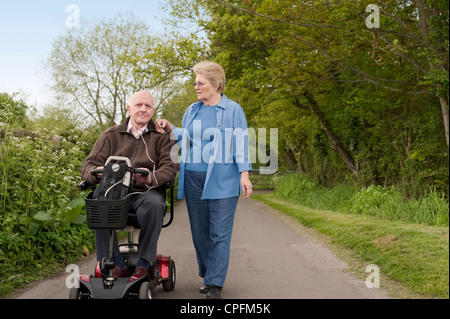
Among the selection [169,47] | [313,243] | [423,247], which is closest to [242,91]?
[169,47]

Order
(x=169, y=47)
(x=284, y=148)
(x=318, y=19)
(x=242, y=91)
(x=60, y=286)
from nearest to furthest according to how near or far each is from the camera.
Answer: (x=60, y=286), (x=318, y=19), (x=242, y=91), (x=169, y=47), (x=284, y=148)

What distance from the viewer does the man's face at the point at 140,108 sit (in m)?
4.73

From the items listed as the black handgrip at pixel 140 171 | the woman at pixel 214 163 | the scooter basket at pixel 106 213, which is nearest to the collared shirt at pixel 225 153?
the woman at pixel 214 163

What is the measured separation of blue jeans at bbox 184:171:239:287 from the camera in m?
4.81

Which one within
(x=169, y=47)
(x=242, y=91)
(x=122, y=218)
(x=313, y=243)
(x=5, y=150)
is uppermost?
(x=169, y=47)

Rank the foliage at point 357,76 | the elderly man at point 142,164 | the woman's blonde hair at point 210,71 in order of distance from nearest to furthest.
Result: the elderly man at point 142,164 < the woman's blonde hair at point 210,71 < the foliage at point 357,76

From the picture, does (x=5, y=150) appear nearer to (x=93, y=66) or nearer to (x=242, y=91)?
(x=242, y=91)

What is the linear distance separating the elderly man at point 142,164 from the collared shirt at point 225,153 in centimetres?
23

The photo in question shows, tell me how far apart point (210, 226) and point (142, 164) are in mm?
854

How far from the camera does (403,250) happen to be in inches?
261

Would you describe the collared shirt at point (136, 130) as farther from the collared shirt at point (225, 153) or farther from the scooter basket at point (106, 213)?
the scooter basket at point (106, 213)

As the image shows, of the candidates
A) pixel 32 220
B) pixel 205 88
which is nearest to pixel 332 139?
pixel 32 220
